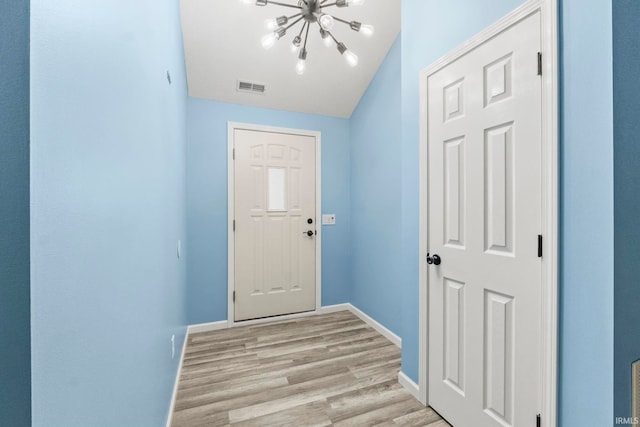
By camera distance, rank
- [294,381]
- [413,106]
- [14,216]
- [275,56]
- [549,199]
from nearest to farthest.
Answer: [14,216] → [549,199] → [413,106] → [294,381] → [275,56]

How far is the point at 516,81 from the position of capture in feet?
4.06

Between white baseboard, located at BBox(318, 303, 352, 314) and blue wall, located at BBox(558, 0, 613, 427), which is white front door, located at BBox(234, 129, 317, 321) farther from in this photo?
blue wall, located at BBox(558, 0, 613, 427)

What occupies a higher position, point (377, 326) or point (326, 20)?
point (326, 20)

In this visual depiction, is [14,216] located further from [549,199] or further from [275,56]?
[275,56]

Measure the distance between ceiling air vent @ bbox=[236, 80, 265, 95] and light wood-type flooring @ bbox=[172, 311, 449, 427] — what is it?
2.49m

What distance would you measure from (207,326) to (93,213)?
2.60 metres

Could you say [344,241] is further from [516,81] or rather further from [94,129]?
[94,129]

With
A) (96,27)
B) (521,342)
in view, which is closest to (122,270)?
(96,27)

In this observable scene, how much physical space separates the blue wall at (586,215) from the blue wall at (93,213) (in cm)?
150

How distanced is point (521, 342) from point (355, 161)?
2.48 m

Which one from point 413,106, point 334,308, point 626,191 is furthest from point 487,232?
point 334,308

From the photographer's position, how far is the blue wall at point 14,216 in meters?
0.37

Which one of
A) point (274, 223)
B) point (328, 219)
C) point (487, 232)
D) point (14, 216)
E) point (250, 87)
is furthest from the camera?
point (328, 219)

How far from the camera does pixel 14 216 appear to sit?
15.0 inches
